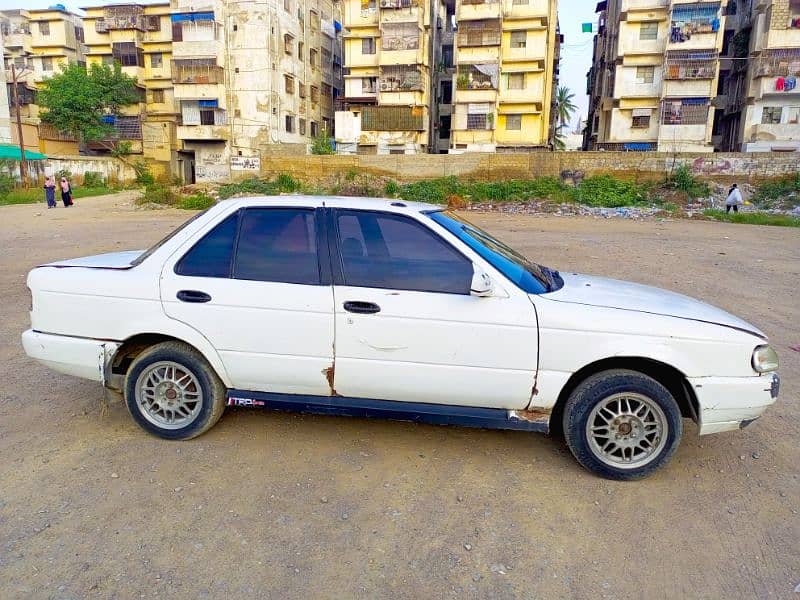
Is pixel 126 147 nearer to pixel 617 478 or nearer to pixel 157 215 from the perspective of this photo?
pixel 157 215

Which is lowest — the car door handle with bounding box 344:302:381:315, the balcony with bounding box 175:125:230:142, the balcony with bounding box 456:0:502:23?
the car door handle with bounding box 344:302:381:315

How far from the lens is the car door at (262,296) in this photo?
3578 millimetres

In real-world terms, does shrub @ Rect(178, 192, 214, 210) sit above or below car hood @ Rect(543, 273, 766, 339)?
below

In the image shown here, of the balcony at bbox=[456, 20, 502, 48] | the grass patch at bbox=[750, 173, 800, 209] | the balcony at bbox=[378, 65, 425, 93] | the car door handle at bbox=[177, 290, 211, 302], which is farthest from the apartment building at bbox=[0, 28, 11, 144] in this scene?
the grass patch at bbox=[750, 173, 800, 209]

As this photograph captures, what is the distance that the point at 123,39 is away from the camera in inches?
2003

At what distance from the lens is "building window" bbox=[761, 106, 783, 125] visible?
128 ft

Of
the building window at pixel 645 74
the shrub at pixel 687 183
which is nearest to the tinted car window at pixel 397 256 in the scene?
the shrub at pixel 687 183


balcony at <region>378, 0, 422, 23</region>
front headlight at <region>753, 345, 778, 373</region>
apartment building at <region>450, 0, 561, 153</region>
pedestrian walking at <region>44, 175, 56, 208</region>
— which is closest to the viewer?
front headlight at <region>753, 345, 778, 373</region>

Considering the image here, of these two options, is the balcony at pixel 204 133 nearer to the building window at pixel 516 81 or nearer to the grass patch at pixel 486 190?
the grass patch at pixel 486 190

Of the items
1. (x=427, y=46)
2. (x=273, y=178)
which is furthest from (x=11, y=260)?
(x=427, y=46)

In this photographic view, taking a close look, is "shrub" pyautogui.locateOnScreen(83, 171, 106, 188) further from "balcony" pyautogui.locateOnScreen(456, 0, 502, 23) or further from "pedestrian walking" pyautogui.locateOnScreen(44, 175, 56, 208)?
"balcony" pyautogui.locateOnScreen(456, 0, 502, 23)

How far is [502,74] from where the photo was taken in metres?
43.2

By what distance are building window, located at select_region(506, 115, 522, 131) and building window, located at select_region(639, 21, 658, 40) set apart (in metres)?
9.73

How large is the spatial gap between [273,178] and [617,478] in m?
31.6
